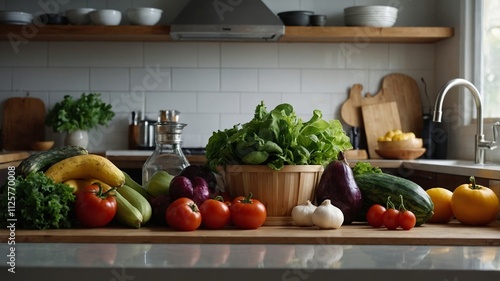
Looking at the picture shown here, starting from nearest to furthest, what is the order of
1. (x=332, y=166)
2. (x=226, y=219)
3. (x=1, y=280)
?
(x=1, y=280), (x=226, y=219), (x=332, y=166)

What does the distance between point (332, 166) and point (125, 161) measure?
273cm

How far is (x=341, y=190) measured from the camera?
5.66 ft

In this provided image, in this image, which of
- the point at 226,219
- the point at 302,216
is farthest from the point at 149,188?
the point at 302,216

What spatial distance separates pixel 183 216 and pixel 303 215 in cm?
30

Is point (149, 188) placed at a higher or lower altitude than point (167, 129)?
lower

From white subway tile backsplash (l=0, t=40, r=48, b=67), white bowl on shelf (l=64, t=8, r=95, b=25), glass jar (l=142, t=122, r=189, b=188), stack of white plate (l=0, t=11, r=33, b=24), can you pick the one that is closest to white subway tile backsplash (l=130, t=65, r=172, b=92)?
white bowl on shelf (l=64, t=8, r=95, b=25)

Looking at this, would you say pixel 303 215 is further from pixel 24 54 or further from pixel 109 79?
pixel 24 54

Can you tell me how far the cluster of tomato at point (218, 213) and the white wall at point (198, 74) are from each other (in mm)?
3340

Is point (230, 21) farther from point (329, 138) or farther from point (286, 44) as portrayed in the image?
point (329, 138)

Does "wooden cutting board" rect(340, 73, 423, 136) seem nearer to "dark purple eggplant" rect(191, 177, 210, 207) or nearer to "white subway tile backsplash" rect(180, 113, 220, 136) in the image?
"white subway tile backsplash" rect(180, 113, 220, 136)

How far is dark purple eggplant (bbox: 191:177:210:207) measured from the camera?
5.55 ft

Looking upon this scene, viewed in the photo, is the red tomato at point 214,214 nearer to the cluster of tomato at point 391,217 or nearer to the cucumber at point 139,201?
the cucumber at point 139,201

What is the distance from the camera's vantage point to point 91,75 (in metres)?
4.95

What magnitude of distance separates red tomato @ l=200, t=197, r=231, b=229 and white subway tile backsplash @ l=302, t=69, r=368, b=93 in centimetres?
345
